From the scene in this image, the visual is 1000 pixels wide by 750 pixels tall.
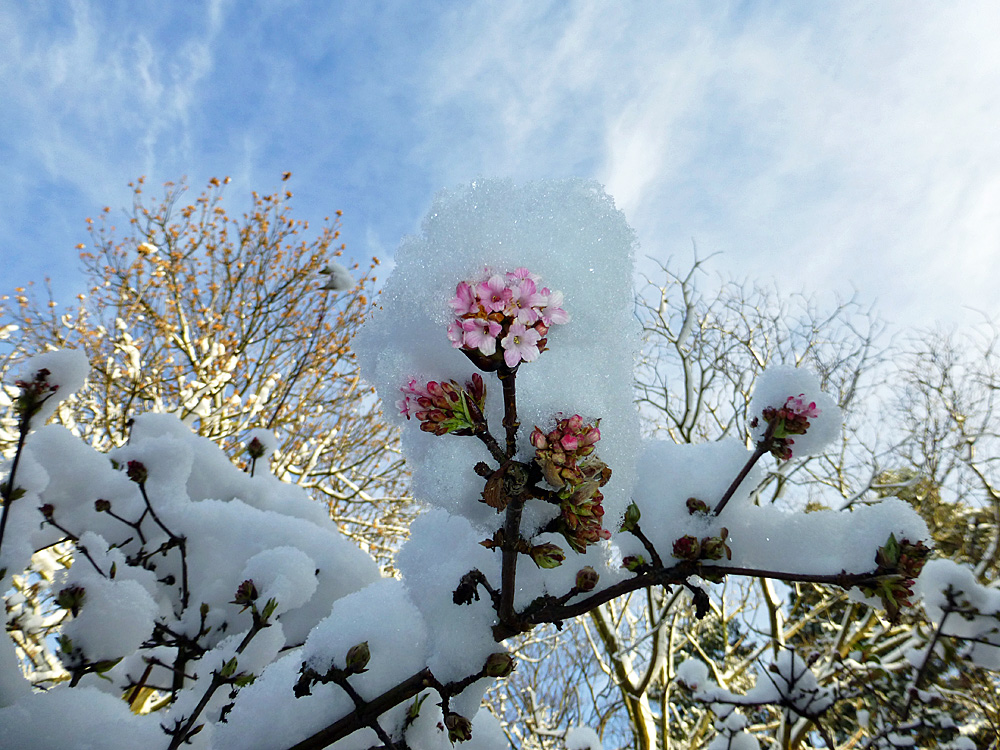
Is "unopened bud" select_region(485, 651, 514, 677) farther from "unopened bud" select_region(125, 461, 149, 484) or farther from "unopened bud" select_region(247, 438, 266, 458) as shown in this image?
"unopened bud" select_region(247, 438, 266, 458)

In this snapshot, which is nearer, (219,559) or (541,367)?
(541,367)


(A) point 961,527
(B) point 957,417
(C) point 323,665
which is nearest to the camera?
(C) point 323,665

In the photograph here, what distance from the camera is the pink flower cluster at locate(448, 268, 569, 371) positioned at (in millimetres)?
685

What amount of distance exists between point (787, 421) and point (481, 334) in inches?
33.4

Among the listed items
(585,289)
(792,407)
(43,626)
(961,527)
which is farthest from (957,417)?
(43,626)

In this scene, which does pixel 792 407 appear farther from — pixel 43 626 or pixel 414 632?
pixel 43 626

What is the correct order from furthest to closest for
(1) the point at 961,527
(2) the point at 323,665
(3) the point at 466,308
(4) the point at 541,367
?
(1) the point at 961,527 < (2) the point at 323,665 < (4) the point at 541,367 < (3) the point at 466,308

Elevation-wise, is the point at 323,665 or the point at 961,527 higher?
the point at 961,527

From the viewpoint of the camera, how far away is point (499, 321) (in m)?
0.70

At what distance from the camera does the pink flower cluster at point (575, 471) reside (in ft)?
2.30

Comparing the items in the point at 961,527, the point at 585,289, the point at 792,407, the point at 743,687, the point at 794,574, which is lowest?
the point at 794,574

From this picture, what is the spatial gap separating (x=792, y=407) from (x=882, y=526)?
0.29 m

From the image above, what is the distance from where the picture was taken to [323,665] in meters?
1.00

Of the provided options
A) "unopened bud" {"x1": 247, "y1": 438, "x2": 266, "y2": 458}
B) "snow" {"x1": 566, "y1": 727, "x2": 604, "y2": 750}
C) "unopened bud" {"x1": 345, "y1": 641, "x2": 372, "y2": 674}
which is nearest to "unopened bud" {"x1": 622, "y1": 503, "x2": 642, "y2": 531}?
"unopened bud" {"x1": 345, "y1": 641, "x2": 372, "y2": 674}
